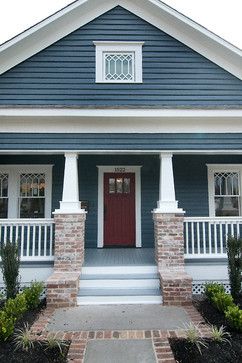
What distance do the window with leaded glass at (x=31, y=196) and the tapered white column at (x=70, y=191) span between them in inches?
82.4

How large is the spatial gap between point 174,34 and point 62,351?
7.23m

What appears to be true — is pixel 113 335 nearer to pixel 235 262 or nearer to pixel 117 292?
pixel 117 292

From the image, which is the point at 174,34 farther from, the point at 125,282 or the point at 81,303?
the point at 81,303

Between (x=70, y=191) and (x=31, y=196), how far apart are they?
2340 mm

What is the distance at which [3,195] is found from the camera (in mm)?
8422

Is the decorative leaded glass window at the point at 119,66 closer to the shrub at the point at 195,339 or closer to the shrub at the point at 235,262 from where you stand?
the shrub at the point at 235,262

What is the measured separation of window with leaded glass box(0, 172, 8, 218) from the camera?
27.5ft

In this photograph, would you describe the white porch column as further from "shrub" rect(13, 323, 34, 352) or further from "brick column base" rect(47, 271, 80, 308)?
"shrub" rect(13, 323, 34, 352)

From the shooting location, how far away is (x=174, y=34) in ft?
24.4

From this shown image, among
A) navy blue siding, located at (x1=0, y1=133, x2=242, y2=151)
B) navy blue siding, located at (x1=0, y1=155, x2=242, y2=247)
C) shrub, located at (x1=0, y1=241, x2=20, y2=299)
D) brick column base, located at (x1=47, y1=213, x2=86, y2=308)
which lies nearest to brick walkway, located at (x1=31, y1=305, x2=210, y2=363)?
shrub, located at (x1=0, y1=241, x2=20, y2=299)

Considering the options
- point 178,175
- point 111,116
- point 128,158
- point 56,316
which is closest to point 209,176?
point 178,175

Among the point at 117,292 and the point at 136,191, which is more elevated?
the point at 136,191

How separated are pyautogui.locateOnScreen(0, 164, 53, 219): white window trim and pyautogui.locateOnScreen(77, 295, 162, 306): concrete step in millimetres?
3213

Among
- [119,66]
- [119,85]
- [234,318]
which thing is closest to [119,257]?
[234,318]
